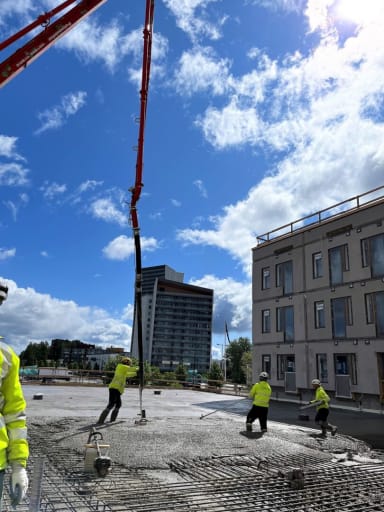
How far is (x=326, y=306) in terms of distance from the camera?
25.8 meters

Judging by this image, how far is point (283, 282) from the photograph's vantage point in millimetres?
29750

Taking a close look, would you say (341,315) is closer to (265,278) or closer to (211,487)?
(265,278)

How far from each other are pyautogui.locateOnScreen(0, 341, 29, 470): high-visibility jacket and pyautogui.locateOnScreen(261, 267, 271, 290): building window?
28683mm

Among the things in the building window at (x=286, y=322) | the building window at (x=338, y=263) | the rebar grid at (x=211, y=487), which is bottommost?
the rebar grid at (x=211, y=487)

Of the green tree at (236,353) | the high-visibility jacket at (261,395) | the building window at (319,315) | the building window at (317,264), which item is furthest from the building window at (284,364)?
the green tree at (236,353)

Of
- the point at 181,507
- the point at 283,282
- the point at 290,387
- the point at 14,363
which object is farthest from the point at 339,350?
the point at 14,363

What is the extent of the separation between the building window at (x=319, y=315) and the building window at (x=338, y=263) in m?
1.68

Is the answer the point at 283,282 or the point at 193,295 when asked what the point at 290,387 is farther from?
the point at 193,295

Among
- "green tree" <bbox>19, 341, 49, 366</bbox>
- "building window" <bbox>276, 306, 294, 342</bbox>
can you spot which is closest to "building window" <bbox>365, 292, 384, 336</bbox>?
"building window" <bbox>276, 306, 294, 342</bbox>

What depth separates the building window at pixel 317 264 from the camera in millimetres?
26797

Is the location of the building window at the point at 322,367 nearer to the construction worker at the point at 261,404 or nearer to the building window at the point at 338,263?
the building window at the point at 338,263

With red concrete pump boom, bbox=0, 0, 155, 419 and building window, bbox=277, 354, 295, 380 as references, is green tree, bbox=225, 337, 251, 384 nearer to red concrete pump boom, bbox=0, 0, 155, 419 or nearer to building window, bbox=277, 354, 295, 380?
building window, bbox=277, 354, 295, 380

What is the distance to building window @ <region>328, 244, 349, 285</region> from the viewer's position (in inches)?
984

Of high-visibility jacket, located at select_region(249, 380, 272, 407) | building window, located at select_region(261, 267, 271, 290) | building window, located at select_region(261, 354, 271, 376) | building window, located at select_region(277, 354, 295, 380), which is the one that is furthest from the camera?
building window, located at select_region(261, 267, 271, 290)
